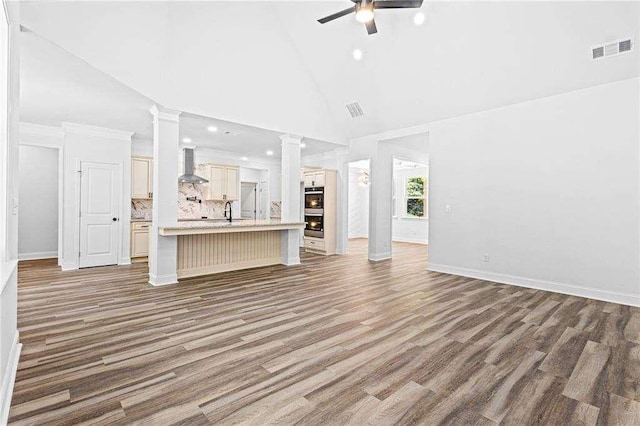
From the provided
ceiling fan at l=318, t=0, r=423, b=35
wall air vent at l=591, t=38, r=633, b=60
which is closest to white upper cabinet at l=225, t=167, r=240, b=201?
ceiling fan at l=318, t=0, r=423, b=35

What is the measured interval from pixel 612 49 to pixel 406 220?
7827 millimetres

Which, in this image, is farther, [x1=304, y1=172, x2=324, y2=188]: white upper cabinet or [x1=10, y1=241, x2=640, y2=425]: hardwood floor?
[x1=304, y1=172, x2=324, y2=188]: white upper cabinet

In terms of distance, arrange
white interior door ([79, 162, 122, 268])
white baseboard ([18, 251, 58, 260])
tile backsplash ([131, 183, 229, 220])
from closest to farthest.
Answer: white interior door ([79, 162, 122, 268]), white baseboard ([18, 251, 58, 260]), tile backsplash ([131, 183, 229, 220])

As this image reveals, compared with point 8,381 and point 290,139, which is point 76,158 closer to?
point 290,139

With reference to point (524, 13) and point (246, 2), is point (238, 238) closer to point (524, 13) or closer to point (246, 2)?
point (246, 2)

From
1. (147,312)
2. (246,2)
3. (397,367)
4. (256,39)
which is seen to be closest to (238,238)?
(147,312)

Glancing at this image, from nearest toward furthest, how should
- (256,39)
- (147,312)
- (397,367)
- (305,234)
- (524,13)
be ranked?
(397,367)
(147,312)
(524,13)
(256,39)
(305,234)

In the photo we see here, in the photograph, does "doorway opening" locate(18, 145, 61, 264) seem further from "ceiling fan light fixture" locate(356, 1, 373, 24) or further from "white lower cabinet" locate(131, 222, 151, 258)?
"ceiling fan light fixture" locate(356, 1, 373, 24)

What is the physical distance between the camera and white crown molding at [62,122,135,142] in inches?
230

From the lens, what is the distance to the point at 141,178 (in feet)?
22.7

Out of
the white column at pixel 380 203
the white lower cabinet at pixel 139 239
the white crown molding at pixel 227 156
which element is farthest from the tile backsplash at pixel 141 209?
the white column at pixel 380 203

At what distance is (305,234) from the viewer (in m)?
8.55

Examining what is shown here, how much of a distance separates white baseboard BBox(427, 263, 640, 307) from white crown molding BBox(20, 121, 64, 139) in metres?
7.74

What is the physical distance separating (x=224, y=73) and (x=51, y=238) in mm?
5801
